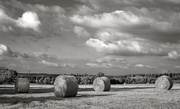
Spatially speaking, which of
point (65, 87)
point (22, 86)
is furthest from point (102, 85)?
point (65, 87)

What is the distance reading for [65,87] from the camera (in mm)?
21719

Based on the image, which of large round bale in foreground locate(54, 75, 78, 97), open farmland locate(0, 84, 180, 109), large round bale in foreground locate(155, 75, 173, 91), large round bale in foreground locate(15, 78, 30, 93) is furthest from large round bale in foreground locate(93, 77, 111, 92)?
large round bale in foreground locate(54, 75, 78, 97)

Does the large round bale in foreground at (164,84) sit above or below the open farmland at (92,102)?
above

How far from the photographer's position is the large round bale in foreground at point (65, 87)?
71.3ft

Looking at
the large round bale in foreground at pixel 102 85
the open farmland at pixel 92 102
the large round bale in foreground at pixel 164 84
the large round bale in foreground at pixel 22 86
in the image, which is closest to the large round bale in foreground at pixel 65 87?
the open farmland at pixel 92 102

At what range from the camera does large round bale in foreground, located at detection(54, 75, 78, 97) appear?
21.7 m

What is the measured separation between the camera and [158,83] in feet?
112

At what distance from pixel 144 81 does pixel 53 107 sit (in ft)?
177

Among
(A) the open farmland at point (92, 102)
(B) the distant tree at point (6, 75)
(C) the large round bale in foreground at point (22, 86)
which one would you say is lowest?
(A) the open farmland at point (92, 102)

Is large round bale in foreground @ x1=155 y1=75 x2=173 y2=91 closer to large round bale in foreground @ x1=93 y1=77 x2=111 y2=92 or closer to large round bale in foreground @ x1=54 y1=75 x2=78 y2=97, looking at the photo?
large round bale in foreground @ x1=93 y1=77 x2=111 y2=92

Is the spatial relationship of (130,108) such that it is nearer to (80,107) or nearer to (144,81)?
(80,107)

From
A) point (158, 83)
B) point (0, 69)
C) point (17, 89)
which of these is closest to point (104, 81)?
point (158, 83)

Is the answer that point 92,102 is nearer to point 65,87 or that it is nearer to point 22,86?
point 65,87

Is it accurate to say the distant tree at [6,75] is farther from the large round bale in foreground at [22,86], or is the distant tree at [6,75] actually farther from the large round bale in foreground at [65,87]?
the large round bale in foreground at [65,87]
